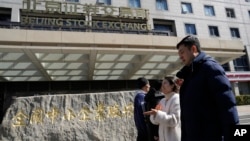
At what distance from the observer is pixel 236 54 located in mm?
12055

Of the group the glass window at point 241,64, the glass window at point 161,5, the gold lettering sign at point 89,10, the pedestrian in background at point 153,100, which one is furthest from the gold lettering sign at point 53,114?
the glass window at point 241,64

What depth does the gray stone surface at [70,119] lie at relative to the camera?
5484mm

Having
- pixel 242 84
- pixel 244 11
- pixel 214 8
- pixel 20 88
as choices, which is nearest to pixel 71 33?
pixel 20 88

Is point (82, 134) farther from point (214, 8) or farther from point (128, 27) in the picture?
point (214, 8)

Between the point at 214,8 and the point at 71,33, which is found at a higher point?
the point at 214,8

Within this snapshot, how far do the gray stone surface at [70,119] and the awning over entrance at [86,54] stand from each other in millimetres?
3457

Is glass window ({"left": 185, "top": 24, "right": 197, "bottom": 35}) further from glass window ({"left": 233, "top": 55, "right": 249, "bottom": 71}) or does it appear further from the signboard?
the signboard

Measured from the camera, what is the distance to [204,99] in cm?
166

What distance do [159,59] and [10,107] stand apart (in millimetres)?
7783

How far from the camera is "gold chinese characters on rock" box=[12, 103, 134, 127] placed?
18.4ft

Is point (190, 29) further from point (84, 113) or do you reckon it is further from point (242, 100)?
point (84, 113)

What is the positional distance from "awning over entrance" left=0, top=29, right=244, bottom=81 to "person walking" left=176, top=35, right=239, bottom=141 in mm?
7612

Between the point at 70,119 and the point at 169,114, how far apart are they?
3.97 metres

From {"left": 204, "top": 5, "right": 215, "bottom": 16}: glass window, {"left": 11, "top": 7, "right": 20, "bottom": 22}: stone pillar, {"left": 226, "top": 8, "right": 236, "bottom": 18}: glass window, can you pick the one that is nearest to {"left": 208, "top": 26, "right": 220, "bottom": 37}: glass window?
{"left": 204, "top": 5, "right": 215, "bottom": 16}: glass window
